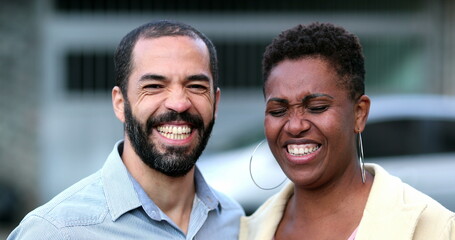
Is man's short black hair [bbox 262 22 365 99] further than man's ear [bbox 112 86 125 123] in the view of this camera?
No

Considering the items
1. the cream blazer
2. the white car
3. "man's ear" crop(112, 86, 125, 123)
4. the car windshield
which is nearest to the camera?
the cream blazer

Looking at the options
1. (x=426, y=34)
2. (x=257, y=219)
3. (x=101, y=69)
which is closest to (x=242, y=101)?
(x=101, y=69)

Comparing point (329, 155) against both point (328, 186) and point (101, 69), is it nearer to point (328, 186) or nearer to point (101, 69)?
point (328, 186)

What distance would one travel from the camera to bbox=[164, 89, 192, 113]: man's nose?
3.23m

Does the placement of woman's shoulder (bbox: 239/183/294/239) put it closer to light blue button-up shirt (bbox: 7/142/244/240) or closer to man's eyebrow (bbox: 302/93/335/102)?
light blue button-up shirt (bbox: 7/142/244/240)

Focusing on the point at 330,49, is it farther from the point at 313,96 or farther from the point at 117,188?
the point at 117,188

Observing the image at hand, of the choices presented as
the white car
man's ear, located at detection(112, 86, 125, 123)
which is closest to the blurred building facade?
the white car

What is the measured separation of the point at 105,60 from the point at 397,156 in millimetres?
→ 6169

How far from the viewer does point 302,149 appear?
10.4 feet

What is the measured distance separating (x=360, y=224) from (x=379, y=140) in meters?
4.79

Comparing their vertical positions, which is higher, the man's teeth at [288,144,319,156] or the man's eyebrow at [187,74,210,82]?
the man's eyebrow at [187,74,210,82]

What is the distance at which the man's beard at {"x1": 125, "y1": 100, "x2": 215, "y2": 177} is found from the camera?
3.24 meters

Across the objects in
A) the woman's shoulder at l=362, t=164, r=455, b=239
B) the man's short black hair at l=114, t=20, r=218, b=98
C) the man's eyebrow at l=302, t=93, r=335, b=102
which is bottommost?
the woman's shoulder at l=362, t=164, r=455, b=239

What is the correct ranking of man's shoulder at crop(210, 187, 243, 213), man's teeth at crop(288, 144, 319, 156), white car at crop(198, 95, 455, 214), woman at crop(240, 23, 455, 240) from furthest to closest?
white car at crop(198, 95, 455, 214) → man's shoulder at crop(210, 187, 243, 213) → man's teeth at crop(288, 144, 319, 156) → woman at crop(240, 23, 455, 240)
